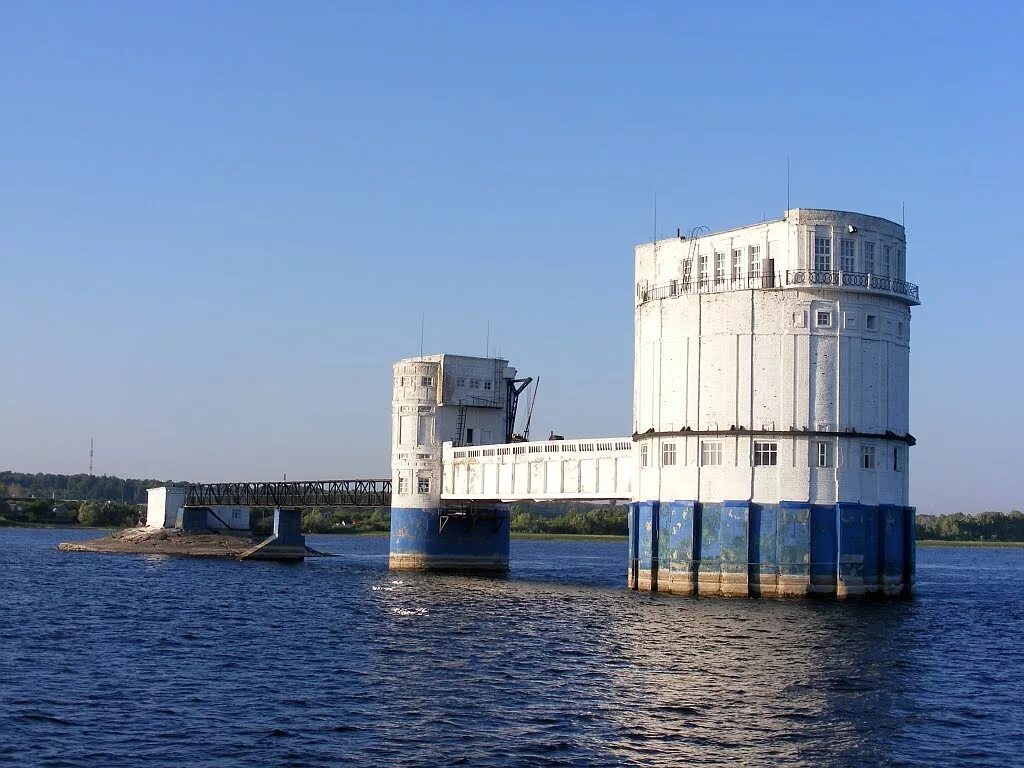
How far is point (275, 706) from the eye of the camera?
3612 centimetres

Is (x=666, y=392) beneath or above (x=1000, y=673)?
above

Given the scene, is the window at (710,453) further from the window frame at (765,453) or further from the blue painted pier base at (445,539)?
the blue painted pier base at (445,539)

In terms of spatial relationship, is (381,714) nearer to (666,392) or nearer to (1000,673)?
(1000,673)

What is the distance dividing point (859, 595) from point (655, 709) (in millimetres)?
34017

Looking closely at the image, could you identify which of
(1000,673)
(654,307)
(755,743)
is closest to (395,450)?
(654,307)

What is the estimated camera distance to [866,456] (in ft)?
223

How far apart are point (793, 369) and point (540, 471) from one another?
23.8 m

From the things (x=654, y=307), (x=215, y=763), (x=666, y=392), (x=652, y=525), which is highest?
(x=654, y=307)

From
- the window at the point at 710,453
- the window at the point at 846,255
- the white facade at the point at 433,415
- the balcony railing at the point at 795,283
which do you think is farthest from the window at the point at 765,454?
the white facade at the point at 433,415

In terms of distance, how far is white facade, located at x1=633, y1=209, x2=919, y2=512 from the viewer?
6694 centimetres

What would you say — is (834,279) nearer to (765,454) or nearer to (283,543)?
(765,454)

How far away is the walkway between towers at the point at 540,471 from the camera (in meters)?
78.3

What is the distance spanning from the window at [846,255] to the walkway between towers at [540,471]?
54.9ft

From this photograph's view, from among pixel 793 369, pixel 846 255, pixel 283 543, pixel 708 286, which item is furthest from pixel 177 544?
pixel 846 255
